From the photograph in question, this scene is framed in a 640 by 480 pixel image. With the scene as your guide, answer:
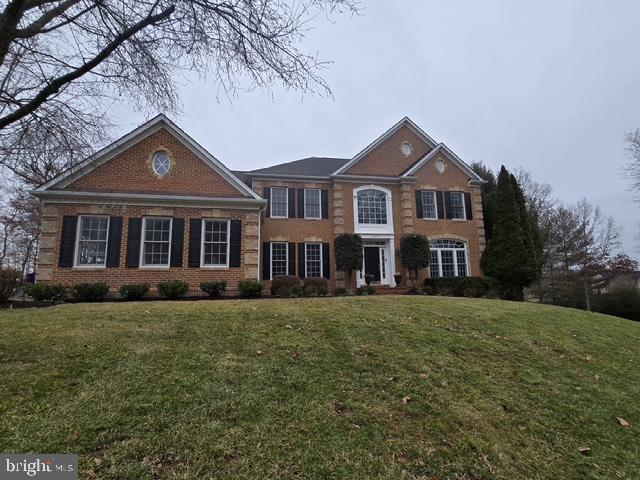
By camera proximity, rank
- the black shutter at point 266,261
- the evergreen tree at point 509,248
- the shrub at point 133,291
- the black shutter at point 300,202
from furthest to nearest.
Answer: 1. the black shutter at point 300,202
2. the black shutter at point 266,261
3. the evergreen tree at point 509,248
4. the shrub at point 133,291

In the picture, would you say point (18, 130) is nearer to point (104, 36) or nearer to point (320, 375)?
point (104, 36)

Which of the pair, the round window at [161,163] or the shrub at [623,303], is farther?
the shrub at [623,303]

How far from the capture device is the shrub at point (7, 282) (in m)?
10.4

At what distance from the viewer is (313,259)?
1847cm

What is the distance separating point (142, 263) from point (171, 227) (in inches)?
67.0

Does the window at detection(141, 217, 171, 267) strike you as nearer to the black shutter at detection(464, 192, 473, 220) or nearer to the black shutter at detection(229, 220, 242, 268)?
the black shutter at detection(229, 220, 242, 268)

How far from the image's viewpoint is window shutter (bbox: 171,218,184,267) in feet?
45.3

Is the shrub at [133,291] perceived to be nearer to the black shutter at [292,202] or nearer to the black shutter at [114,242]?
the black shutter at [114,242]

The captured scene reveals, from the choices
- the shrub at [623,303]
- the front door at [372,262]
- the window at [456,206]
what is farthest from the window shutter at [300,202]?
the shrub at [623,303]

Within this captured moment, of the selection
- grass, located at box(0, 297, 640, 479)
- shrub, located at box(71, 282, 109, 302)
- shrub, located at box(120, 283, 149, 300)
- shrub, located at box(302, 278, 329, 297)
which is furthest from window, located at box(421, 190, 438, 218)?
shrub, located at box(71, 282, 109, 302)

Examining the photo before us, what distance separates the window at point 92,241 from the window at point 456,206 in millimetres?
16806

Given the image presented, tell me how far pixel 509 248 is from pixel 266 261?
11.9m

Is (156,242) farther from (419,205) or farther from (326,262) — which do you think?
(419,205)

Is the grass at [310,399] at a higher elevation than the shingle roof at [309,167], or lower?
lower
